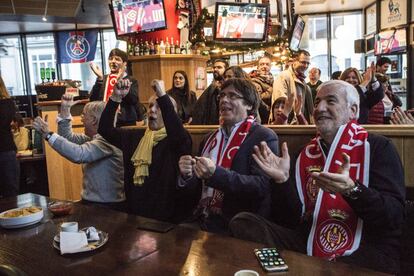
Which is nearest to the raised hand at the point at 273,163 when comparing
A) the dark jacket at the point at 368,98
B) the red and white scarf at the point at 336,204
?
the red and white scarf at the point at 336,204

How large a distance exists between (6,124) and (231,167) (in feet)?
8.50

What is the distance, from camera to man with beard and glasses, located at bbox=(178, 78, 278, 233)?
193 cm

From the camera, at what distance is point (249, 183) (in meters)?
1.96

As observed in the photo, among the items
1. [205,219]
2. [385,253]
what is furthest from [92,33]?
[385,253]

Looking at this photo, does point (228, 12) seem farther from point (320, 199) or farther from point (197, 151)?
point (320, 199)

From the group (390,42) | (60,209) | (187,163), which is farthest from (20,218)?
(390,42)

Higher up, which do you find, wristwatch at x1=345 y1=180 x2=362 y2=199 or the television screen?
the television screen

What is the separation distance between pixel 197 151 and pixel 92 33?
10040 millimetres

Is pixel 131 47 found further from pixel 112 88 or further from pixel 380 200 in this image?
pixel 380 200

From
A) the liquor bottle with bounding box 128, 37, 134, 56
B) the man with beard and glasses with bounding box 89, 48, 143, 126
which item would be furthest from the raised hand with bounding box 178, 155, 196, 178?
the liquor bottle with bounding box 128, 37, 134, 56

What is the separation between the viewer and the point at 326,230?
1769 mm

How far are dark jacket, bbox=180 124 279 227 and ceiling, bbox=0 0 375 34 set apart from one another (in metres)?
6.45

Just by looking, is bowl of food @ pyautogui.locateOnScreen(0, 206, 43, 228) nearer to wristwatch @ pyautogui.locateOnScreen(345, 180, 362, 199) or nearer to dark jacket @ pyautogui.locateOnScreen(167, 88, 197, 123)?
wristwatch @ pyautogui.locateOnScreen(345, 180, 362, 199)

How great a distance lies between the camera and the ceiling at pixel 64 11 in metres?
7.58
